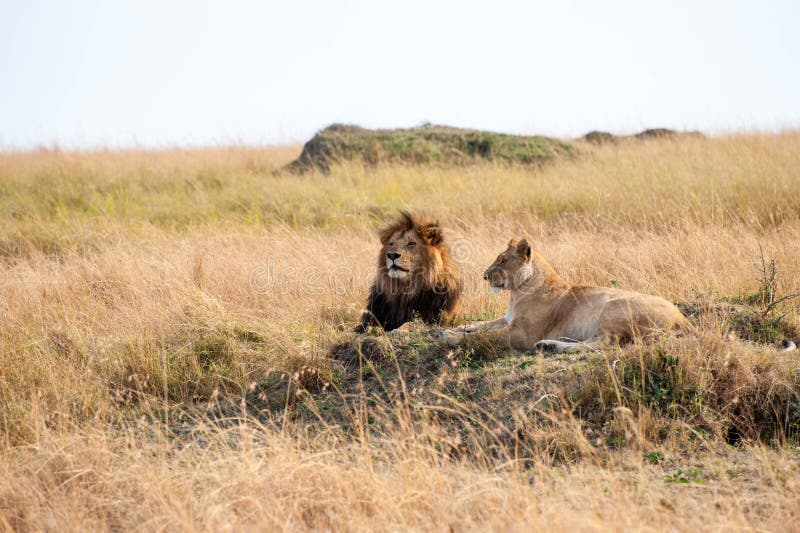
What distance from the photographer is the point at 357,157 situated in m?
15.8

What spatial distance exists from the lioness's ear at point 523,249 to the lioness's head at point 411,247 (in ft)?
2.63

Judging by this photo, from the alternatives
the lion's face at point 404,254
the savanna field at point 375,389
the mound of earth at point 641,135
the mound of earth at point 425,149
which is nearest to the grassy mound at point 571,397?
the savanna field at point 375,389

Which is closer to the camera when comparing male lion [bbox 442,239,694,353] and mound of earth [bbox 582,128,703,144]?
male lion [bbox 442,239,694,353]

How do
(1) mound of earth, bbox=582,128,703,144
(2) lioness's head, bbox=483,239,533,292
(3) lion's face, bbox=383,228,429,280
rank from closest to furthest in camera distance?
(2) lioness's head, bbox=483,239,533,292
(3) lion's face, bbox=383,228,429,280
(1) mound of earth, bbox=582,128,703,144

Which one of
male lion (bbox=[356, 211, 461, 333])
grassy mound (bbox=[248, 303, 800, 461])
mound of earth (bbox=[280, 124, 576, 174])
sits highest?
mound of earth (bbox=[280, 124, 576, 174])

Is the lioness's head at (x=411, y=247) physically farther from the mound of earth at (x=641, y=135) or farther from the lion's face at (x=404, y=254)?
the mound of earth at (x=641, y=135)

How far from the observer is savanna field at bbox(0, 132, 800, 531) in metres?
3.73

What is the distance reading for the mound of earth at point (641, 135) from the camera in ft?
58.6

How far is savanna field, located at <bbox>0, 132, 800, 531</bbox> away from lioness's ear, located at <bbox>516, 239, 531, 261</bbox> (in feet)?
2.63

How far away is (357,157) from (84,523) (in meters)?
12.6

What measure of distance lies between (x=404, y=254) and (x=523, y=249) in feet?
3.24

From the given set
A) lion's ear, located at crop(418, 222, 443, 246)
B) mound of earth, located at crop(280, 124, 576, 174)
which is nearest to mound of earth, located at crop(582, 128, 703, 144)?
mound of earth, located at crop(280, 124, 576, 174)

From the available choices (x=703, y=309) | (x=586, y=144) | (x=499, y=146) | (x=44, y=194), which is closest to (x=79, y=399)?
(x=703, y=309)

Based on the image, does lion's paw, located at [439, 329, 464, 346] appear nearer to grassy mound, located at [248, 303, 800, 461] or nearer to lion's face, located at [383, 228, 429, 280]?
grassy mound, located at [248, 303, 800, 461]
